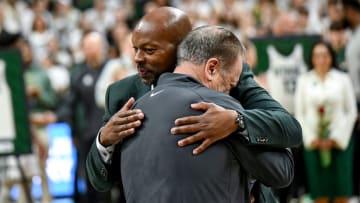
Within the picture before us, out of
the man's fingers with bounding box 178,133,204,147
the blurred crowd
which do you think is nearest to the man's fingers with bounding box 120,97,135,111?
the man's fingers with bounding box 178,133,204,147

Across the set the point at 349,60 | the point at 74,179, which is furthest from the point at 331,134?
the point at 74,179

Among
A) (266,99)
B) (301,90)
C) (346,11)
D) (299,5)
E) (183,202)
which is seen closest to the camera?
(183,202)

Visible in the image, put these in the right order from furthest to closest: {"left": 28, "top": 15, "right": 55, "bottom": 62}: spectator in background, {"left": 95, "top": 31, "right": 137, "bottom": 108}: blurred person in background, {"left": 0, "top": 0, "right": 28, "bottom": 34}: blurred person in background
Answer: {"left": 0, "top": 0, "right": 28, "bottom": 34}: blurred person in background < {"left": 28, "top": 15, "right": 55, "bottom": 62}: spectator in background < {"left": 95, "top": 31, "right": 137, "bottom": 108}: blurred person in background

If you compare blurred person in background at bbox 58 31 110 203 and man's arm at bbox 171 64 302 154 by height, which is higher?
man's arm at bbox 171 64 302 154

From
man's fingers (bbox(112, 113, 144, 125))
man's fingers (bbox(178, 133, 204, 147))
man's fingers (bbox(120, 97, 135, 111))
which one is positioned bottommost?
man's fingers (bbox(178, 133, 204, 147))

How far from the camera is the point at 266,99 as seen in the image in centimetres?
370

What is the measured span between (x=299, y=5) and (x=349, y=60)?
5.18 m

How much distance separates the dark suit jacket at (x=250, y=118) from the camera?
3492 mm

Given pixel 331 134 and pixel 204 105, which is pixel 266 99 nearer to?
pixel 204 105

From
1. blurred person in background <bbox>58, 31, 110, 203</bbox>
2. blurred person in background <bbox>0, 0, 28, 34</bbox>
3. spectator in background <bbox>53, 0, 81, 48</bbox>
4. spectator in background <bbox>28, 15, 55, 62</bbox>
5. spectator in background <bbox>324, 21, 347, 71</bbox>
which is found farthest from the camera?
spectator in background <bbox>53, 0, 81, 48</bbox>

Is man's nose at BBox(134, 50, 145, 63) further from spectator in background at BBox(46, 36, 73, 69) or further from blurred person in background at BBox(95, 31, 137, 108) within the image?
spectator in background at BBox(46, 36, 73, 69)

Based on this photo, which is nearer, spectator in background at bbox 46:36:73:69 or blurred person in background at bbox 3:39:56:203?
blurred person in background at bbox 3:39:56:203

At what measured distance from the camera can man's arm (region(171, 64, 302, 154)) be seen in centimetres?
343

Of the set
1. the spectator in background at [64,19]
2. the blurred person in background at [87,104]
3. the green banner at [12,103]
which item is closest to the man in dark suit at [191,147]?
the green banner at [12,103]
